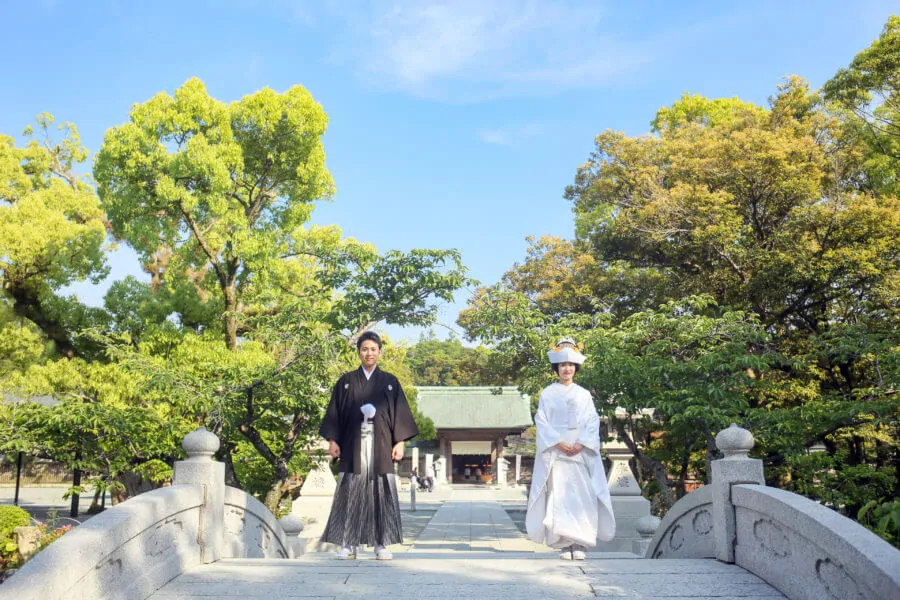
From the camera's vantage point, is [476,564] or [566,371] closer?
[476,564]

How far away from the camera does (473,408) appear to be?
121 feet

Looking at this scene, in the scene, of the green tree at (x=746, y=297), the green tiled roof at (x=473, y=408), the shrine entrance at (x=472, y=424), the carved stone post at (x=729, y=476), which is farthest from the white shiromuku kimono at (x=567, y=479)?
the shrine entrance at (x=472, y=424)

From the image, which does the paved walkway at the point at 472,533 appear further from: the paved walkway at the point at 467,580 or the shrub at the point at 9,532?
the shrub at the point at 9,532

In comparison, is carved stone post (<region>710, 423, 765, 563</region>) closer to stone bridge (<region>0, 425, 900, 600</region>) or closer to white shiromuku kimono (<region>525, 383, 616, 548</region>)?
stone bridge (<region>0, 425, 900, 600</region>)

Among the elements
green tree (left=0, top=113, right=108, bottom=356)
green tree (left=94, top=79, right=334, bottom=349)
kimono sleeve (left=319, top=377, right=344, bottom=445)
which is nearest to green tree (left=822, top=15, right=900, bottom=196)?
green tree (left=94, top=79, right=334, bottom=349)

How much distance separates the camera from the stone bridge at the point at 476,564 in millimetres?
3141

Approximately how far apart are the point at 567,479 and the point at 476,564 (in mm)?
1246

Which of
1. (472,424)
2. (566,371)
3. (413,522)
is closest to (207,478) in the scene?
(566,371)

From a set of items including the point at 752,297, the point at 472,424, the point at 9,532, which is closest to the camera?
the point at 9,532

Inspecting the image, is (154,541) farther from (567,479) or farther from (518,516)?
(518,516)

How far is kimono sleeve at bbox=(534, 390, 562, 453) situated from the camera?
5.52m

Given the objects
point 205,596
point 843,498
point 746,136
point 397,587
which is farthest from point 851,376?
point 205,596

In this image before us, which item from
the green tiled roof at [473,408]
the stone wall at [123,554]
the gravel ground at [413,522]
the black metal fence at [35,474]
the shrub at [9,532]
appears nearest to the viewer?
the stone wall at [123,554]

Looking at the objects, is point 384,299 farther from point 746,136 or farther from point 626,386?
point 746,136
